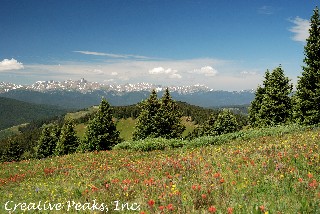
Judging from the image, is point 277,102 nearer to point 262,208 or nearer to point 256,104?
point 256,104

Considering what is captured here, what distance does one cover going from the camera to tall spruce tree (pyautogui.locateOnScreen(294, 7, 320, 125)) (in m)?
33.9

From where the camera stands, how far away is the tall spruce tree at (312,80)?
33875 mm

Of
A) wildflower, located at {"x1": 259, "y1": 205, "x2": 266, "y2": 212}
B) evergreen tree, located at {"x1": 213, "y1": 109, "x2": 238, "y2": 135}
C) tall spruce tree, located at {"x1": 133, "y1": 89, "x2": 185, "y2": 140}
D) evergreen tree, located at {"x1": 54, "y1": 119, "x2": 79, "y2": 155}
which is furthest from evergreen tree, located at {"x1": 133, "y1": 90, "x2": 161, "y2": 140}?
wildflower, located at {"x1": 259, "y1": 205, "x2": 266, "y2": 212}

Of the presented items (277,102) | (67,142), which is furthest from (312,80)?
(67,142)

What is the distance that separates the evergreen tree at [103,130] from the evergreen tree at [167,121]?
8.57 m

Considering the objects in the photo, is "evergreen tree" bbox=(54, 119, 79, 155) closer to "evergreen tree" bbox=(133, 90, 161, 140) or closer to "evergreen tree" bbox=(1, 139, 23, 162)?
"evergreen tree" bbox=(1, 139, 23, 162)

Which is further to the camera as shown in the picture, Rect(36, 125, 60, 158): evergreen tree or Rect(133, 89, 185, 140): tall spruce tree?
Rect(36, 125, 60, 158): evergreen tree

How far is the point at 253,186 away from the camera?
7125mm

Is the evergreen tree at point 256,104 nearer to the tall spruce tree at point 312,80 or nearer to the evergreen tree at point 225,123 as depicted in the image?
the evergreen tree at point 225,123

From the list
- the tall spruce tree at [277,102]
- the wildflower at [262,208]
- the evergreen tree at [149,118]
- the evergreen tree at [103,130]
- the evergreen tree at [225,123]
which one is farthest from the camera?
the evergreen tree at [225,123]

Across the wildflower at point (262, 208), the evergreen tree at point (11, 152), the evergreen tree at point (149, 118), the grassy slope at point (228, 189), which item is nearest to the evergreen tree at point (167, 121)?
the evergreen tree at point (149, 118)

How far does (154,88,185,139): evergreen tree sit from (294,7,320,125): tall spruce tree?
76.1ft

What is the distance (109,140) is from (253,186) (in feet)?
151

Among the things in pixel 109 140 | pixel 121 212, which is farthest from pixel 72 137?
pixel 121 212
